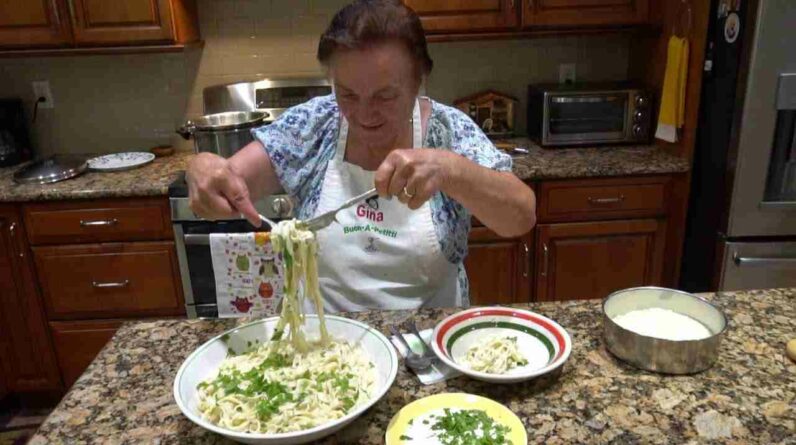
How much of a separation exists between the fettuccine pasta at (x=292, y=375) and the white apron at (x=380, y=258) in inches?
8.4

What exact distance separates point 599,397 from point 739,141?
1619 mm

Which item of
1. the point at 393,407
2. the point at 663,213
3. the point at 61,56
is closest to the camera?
the point at 393,407

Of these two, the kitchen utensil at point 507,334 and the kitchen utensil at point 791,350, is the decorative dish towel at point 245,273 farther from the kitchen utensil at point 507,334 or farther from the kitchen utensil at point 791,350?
the kitchen utensil at point 791,350

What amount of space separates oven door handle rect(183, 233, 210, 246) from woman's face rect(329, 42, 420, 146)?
1.28 metres

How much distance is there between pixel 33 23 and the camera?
2.35m

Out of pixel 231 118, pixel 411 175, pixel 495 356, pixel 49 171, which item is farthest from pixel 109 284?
pixel 495 356

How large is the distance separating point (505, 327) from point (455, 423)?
11.5 inches

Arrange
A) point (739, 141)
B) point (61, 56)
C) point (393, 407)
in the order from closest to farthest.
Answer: point (393, 407)
point (739, 141)
point (61, 56)

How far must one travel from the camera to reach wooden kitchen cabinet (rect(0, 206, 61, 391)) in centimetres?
230

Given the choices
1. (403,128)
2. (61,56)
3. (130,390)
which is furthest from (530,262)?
(61,56)

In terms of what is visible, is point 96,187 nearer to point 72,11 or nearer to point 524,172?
point 72,11

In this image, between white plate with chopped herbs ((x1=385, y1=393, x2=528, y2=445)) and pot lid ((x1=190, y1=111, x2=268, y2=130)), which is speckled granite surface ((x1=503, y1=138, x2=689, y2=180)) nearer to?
pot lid ((x1=190, y1=111, x2=268, y2=130))

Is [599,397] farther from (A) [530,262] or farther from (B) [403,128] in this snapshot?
(A) [530,262]

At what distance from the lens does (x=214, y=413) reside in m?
0.85
